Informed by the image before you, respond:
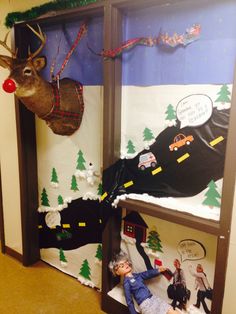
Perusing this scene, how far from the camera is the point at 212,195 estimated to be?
1.49 meters

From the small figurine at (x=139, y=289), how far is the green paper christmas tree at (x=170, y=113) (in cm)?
95

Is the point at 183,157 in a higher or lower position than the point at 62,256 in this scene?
higher

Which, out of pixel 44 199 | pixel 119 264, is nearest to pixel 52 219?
pixel 44 199

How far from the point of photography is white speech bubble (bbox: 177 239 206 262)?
1.59 metres

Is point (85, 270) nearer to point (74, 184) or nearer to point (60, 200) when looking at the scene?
point (60, 200)

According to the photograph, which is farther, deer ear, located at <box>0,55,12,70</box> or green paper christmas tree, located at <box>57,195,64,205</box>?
green paper christmas tree, located at <box>57,195,64,205</box>

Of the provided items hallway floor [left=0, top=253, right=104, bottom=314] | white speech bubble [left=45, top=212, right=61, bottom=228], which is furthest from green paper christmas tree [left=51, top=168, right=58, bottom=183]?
hallway floor [left=0, top=253, right=104, bottom=314]

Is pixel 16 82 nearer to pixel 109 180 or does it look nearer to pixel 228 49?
pixel 109 180

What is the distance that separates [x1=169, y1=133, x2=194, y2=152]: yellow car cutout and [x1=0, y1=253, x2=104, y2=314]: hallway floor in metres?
1.31

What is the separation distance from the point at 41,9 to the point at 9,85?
26.3 inches

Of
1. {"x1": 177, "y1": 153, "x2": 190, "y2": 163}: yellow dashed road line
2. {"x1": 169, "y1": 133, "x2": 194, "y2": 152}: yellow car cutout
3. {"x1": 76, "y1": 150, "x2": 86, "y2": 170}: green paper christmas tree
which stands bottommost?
{"x1": 76, "y1": 150, "x2": 86, "y2": 170}: green paper christmas tree

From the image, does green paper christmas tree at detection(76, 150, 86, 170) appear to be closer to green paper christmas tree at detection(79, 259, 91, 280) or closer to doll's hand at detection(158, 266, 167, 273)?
green paper christmas tree at detection(79, 259, 91, 280)

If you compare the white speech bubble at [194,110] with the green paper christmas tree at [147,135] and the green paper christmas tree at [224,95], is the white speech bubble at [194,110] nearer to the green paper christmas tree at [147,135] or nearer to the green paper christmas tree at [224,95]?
the green paper christmas tree at [224,95]

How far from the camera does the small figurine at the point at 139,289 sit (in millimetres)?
1676
